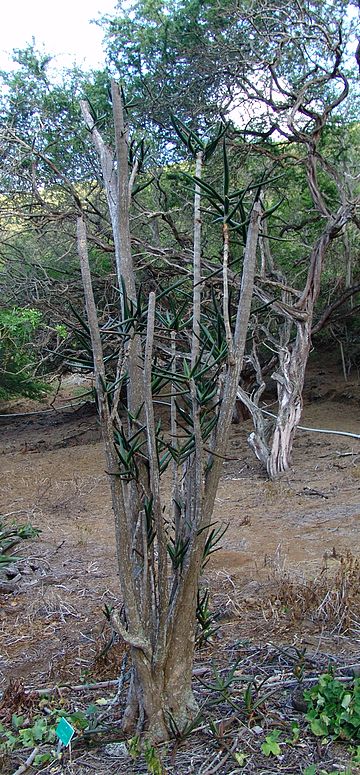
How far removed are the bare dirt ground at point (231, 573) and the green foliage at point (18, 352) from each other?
5.14 ft

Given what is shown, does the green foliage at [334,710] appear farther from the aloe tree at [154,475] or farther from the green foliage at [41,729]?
the green foliage at [41,729]

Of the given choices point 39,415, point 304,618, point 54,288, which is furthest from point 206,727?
point 39,415

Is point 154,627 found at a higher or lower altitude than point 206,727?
higher

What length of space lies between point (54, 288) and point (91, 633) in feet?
19.2

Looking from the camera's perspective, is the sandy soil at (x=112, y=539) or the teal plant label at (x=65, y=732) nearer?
the teal plant label at (x=65, y=732)

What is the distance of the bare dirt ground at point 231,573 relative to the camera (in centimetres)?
281

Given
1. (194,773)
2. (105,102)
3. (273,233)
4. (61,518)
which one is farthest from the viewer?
(273,233)

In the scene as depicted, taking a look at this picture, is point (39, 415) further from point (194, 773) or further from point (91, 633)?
point (194, 773)

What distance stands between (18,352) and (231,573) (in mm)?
5846

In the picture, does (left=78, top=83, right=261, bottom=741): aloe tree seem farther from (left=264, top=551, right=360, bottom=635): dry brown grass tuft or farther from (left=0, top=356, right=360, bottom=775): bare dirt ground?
(left=264, top=551, right=360, bottom=635): dry brown grass tuft

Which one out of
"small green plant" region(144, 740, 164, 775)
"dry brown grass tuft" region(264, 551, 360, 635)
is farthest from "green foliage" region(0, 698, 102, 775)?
"dry brown grass tuft" region(264, 551, 360, 635)

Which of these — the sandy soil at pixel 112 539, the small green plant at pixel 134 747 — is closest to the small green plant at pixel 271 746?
the small green plant at pixel 134 747

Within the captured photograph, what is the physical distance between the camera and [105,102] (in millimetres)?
8305

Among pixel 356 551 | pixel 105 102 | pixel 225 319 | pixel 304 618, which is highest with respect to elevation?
pixel 105 102
